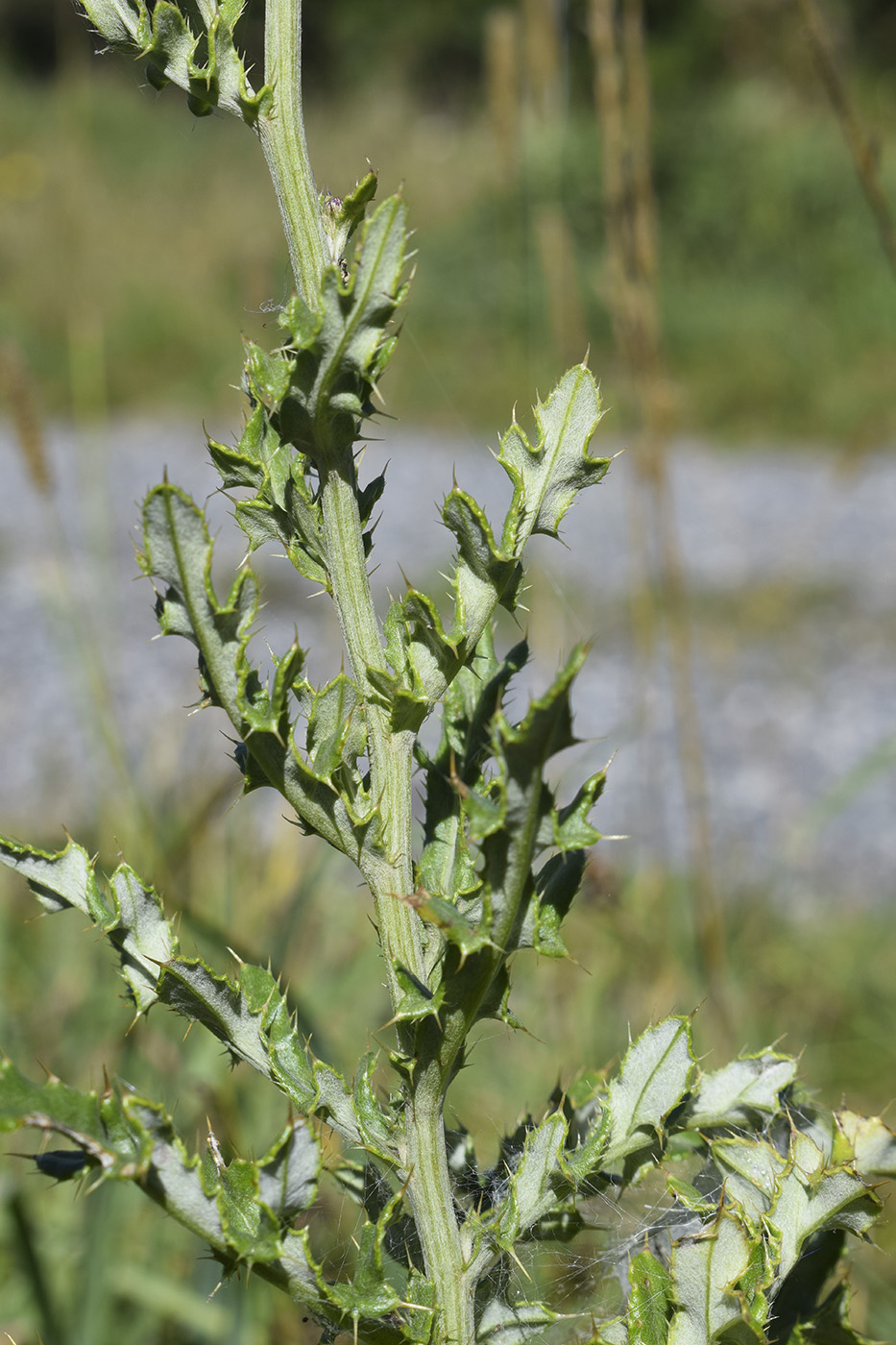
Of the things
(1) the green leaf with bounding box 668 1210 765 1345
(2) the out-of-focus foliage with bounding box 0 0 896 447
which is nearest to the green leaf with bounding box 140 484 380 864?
(1) the green leaf with bounding box 668 1210 765 1345

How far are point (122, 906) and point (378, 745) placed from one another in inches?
6.1

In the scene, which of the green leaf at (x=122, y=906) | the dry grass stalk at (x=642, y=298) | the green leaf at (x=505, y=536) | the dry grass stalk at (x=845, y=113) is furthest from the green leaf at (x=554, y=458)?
the dry grass stalk at (x=642, y=298)

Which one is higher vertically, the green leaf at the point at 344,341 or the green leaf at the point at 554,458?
the green leaf at the point at 344,341

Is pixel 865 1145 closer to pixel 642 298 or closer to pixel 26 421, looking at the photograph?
pixel 642 298

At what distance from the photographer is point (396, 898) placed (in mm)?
588

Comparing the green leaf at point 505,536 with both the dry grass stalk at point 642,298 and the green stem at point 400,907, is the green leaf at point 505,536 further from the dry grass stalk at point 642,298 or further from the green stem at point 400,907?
the dry grass stalk at point 642,298

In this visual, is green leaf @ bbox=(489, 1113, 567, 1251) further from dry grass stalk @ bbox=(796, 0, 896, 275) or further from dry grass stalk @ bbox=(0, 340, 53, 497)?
dry grass stalk @ bbox=(0, 340, 53, 497)

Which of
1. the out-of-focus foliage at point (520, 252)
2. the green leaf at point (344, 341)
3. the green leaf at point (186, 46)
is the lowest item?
the green leaf at point (344, 341)

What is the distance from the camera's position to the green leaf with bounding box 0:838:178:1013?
58 centimetres

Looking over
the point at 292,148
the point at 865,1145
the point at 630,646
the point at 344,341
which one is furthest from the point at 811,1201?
the point at 630,646

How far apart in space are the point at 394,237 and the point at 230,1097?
1.31 m

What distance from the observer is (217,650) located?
0.56 metres

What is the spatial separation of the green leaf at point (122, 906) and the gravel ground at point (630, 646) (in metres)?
1.11

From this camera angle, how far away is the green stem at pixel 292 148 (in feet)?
1.84
